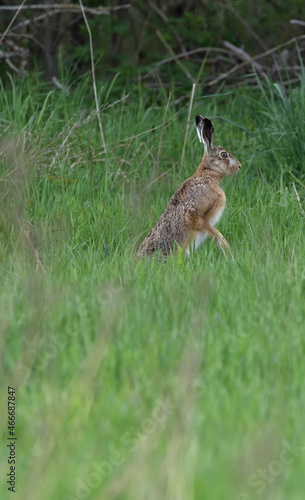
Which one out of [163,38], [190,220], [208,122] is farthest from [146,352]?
[163,38]

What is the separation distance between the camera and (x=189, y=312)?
4148 millimetres

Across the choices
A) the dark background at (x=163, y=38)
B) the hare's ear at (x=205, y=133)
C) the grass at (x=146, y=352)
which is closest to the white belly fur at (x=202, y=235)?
the grass at (x=146, y=352)

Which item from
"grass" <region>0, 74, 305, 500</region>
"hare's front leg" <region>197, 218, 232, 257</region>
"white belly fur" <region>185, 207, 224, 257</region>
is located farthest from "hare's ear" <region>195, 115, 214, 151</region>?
"hare's front leg" <region>197, 218, 232, 257</region>

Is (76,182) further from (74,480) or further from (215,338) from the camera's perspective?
(74,480)

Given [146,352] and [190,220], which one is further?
[190,220]

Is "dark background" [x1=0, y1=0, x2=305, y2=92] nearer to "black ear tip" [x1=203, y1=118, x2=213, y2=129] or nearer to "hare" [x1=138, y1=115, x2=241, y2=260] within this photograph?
"black ear tip" [x1=203, y1=118, x2=213, y2=129]

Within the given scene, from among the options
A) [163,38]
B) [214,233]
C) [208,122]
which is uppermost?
[208,122]

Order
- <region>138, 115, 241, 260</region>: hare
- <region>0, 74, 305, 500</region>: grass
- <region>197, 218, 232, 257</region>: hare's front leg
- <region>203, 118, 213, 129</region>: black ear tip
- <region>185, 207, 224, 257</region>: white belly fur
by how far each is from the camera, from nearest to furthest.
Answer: <region>0, 74, 305, 500</region>: grass → <region>197, 218, 232, 257</region>: hare's front leg → <region>138, 115, 241, 260</region>: hare → <region>185, 207, 224, 257</region>: white belly fur → <region>203, 118, 213, 129</region>: black ear tip

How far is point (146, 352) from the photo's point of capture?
360 cm

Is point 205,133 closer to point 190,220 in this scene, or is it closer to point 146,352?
point 190,220

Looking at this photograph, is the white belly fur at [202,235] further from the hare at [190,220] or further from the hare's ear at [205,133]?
the hare's ear at [205,133]

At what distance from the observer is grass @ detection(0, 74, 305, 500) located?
267cm

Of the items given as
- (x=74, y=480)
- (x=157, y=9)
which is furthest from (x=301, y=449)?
(x=157, y=9)

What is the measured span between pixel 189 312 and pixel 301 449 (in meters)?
1.41
